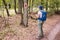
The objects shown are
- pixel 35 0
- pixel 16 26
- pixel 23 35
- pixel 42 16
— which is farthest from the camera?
pixel 35 0

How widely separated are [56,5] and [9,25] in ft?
42.6

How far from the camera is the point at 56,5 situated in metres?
26.0

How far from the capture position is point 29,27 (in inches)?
570

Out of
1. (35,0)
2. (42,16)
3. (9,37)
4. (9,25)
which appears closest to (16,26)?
(9,25)

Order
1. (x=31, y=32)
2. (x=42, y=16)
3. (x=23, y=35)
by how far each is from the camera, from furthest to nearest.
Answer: (x=31, y=32)
(x=23, y=35)
(x=42, y=16)

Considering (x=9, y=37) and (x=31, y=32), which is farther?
(x=31, y=32)

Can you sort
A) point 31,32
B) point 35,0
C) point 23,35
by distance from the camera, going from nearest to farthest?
point 23,35 < point 31,32 < point 35,0

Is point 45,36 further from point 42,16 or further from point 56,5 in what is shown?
point 56,5

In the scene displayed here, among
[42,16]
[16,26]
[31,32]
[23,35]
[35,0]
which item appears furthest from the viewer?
[35,0]

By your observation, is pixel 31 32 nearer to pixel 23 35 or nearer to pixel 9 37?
pixel 23 35

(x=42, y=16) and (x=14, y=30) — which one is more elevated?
(x=42, y=16)

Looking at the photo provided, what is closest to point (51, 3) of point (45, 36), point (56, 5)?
point (56, 5)

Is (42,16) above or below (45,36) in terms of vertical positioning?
above

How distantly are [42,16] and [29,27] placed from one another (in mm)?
3107
